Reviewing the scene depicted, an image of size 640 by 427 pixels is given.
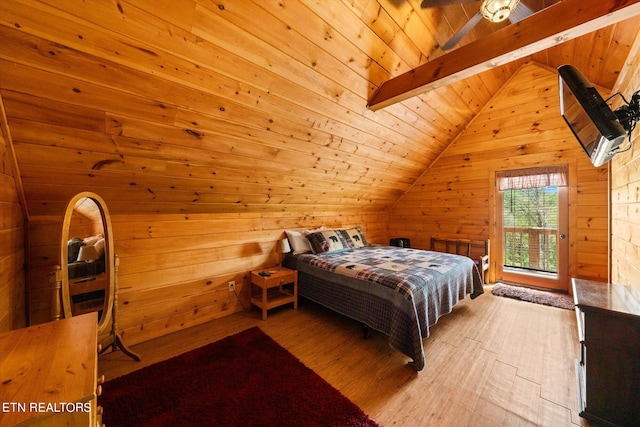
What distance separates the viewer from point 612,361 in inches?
50.6

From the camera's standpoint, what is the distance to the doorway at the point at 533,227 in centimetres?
323

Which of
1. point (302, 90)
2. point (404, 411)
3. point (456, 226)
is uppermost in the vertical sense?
point (302, 90)

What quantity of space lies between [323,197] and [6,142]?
284 cm

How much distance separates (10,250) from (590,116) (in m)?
3.40

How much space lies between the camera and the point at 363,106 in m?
2.41

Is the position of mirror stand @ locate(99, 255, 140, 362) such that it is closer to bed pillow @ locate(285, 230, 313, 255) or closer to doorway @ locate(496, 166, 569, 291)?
bed pillow @ locate(285, 230, 313, 255)

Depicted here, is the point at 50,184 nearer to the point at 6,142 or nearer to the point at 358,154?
the point at 6,142

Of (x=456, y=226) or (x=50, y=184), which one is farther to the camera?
(x=456, y=226)

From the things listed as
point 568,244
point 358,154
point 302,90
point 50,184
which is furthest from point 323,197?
point 568,244

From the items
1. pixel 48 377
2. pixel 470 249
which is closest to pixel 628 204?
pixel 470 249

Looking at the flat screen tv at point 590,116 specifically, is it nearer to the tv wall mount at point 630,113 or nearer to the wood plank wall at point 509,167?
the tv wall mount at point 630,113

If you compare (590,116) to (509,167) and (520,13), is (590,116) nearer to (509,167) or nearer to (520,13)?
(520,13)

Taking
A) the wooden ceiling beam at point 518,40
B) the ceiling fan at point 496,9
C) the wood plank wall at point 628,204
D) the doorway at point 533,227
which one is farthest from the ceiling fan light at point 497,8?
the doorway at point 533,227

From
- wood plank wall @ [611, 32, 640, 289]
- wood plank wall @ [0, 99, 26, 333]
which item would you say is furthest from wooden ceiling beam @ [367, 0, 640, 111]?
wood plank wall @ [0, 99, 26, 333]
